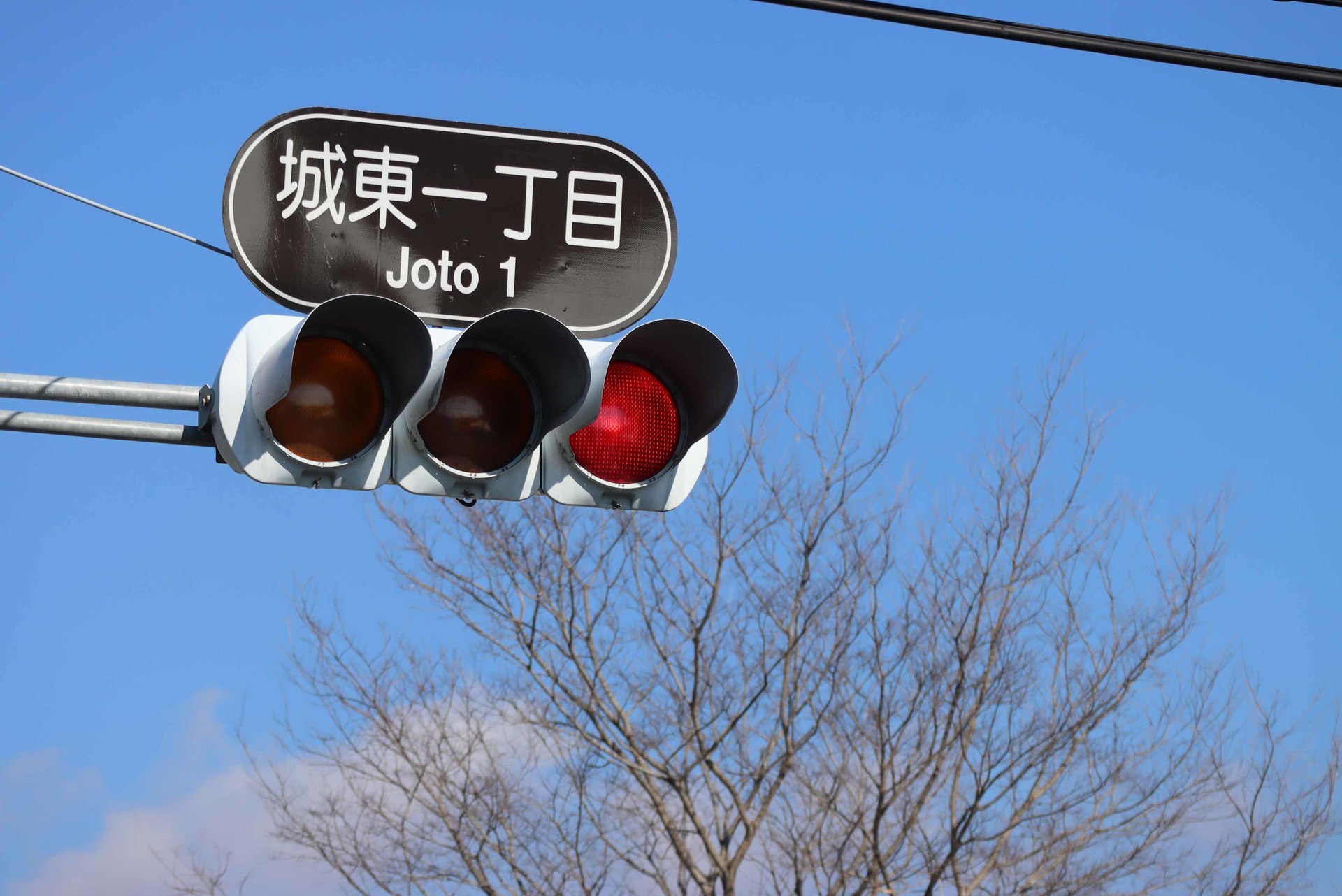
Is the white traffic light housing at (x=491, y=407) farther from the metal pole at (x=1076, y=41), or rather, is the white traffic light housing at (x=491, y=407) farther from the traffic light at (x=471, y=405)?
the metal pole at (x=1076, y=41)

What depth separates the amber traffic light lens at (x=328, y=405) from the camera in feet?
8.66

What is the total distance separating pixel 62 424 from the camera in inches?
118

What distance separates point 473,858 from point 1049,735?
479 centimetres

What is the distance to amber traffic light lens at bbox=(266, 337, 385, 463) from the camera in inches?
104

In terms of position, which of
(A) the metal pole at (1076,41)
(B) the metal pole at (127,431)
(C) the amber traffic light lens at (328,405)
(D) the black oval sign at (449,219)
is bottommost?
(C) the amber traffic light lens at (328,405)

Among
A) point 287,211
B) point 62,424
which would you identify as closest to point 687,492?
point 287,211

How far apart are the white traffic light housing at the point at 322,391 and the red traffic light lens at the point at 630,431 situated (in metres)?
0.38

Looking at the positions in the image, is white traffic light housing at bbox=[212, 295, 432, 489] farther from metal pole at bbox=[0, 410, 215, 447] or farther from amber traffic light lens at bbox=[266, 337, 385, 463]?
metal pole at bbox=[0, 410, 215, 447]

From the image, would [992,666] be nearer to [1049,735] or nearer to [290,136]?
[1049,735]

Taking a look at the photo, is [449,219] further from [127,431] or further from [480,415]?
[127,431]

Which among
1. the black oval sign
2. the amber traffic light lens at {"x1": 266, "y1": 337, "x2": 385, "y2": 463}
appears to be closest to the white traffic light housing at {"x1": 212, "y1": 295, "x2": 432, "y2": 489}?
the amber traffic light lens at {"x1": 266, "y1": 337, "x2": 385, "y2": 463}

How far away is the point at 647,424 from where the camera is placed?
2.92m

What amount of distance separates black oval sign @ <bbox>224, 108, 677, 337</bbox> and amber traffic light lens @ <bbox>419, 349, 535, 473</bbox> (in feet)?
0.84

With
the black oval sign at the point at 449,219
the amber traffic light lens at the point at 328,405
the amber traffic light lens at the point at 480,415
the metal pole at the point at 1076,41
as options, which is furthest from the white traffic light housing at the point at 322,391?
the metal pole at the point at 1076,41
